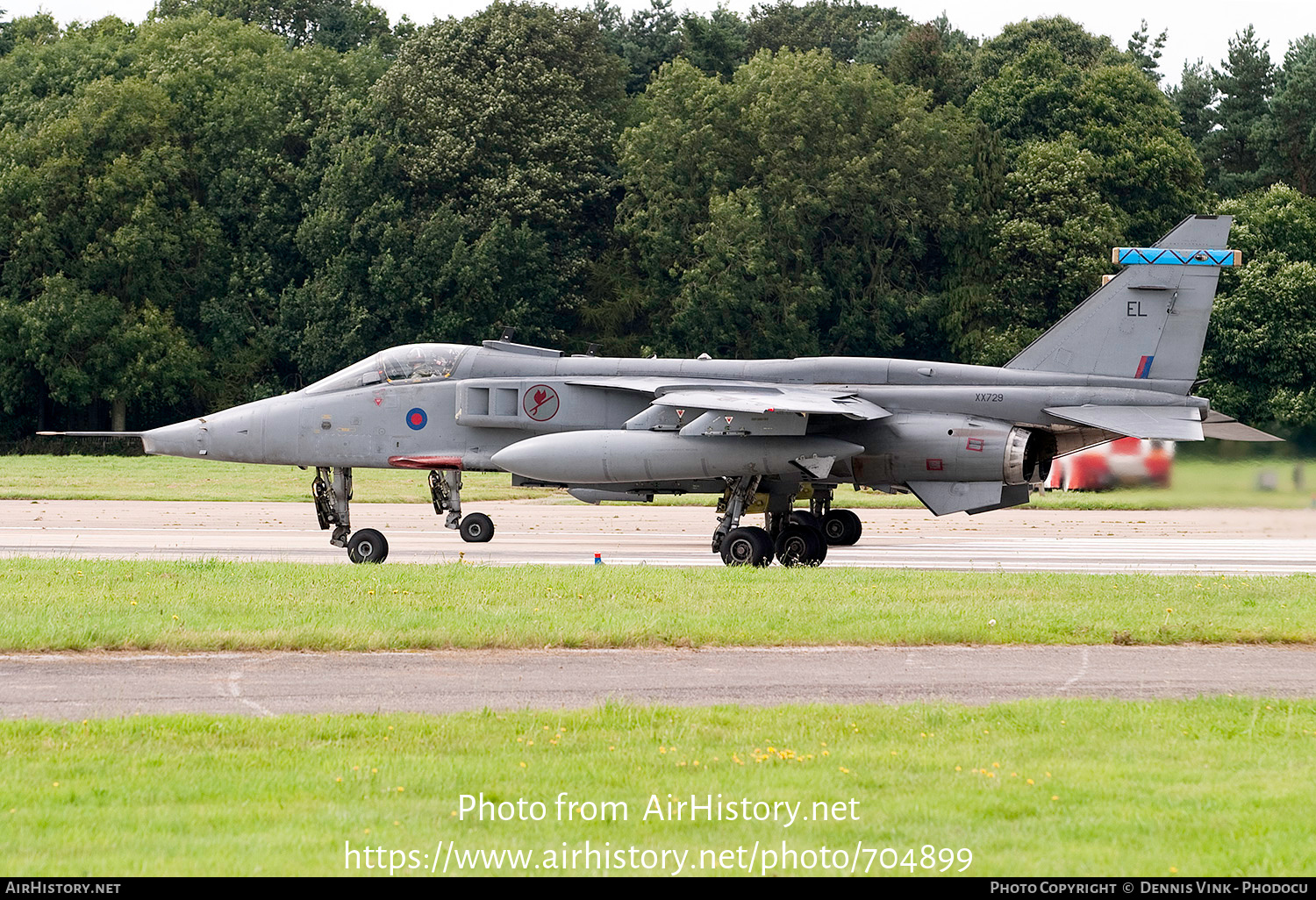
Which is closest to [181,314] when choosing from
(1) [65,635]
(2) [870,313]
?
(2) [870,313]

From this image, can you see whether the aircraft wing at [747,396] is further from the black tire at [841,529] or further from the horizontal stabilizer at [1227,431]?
the horizontal stabilizer at [1227,431]

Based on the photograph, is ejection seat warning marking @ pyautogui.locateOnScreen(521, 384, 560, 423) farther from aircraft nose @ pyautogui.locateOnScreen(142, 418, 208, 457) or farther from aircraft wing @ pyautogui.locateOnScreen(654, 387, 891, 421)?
aircraft nose @ pyautogui.locateOnScreen(142, 418, 208, 457)

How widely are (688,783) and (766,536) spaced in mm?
12189

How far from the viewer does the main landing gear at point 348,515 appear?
20.5 m

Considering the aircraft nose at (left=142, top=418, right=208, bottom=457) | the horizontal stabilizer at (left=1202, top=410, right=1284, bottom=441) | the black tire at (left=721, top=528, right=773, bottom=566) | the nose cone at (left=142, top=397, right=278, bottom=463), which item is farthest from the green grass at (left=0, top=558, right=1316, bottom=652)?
the nose cone at (left=142, top=397, right=278, bottom=463)

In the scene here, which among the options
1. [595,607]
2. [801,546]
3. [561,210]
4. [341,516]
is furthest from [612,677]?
[561,210]

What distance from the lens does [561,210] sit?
58000 millimetres

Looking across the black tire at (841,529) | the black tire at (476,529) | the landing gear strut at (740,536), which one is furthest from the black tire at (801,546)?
the black tire at (476,529)

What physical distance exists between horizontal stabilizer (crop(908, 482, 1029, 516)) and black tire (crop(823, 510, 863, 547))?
399 cm

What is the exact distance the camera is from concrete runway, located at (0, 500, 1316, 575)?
840 inches

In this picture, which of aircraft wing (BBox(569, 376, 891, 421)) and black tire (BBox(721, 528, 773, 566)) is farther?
black tire (BBox(721, 528, 773, 566))

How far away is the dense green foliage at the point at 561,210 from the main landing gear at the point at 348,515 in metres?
32.0

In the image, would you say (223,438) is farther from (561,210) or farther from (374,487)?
(561,210)
